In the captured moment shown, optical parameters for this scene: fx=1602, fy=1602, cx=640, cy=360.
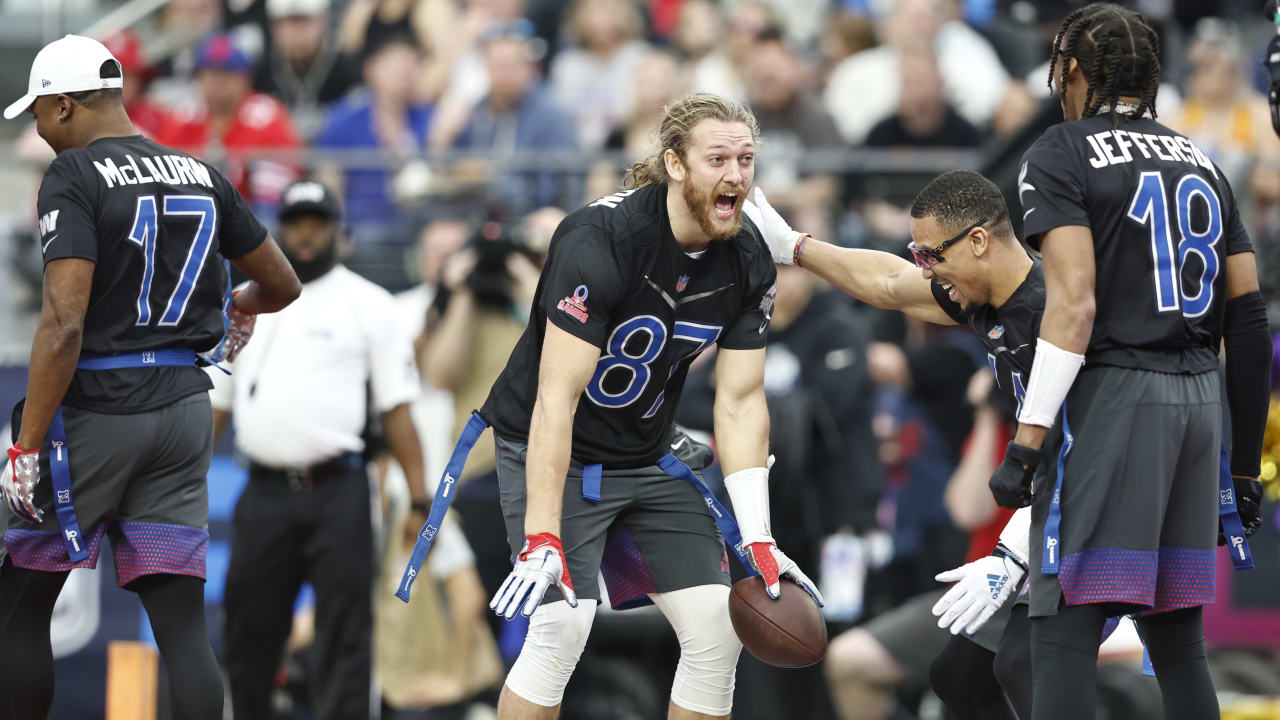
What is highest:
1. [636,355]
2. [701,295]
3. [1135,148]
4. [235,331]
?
[1135,148]

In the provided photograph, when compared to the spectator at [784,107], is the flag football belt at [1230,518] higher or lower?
lower

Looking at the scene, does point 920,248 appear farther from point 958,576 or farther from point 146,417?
point 146,417

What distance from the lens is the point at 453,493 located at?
5.38 metres

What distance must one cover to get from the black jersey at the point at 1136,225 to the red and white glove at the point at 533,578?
171cm

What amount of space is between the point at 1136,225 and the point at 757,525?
5.11ft

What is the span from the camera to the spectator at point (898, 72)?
10.6 metres

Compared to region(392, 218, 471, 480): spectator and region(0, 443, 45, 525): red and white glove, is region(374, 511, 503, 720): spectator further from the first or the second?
region(0, 443, 45, 525): red and white glove

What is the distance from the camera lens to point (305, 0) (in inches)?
449

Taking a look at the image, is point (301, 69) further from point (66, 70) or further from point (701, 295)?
point (701, 295)

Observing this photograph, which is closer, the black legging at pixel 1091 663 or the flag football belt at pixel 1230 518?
the black legging at pixel 1091 663

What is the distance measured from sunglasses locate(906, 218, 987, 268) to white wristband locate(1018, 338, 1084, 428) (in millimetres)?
474

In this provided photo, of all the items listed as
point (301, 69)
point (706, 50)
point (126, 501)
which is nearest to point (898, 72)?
point (706, 50)

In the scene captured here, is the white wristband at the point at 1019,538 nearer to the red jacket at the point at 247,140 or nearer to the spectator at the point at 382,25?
the red jacket at the point at 247,140

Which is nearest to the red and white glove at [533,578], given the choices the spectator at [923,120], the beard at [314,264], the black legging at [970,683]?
the black legging at [970,683]
